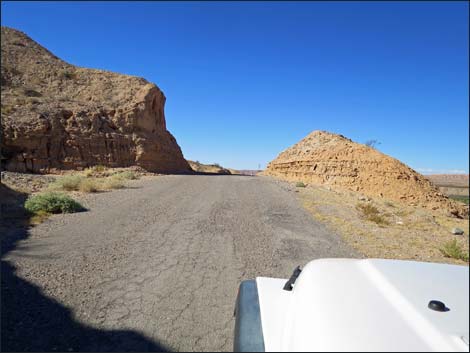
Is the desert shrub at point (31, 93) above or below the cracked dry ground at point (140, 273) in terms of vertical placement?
above

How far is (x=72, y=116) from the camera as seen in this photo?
80.1 feet

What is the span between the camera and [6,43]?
105 ft

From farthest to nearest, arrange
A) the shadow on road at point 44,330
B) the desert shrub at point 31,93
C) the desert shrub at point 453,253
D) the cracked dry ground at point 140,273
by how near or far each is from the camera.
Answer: the desert shrub at point 31,93 < the desert shrub at point 453,253 < the cracked dry ground at point 140,273 < the shadow on road at point 44,330

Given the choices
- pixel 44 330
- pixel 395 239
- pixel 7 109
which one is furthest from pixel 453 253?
pixel 7 109

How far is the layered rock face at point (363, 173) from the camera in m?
21.2

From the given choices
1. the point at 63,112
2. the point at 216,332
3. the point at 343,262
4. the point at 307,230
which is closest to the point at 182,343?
the point at 216,332

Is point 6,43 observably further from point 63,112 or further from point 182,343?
point 182,343

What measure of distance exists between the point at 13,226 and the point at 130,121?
76.1 feet

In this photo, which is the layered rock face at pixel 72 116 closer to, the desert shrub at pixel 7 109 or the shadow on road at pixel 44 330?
the desert shrub at pixel 7 109

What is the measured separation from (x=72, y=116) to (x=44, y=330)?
83.6 feet

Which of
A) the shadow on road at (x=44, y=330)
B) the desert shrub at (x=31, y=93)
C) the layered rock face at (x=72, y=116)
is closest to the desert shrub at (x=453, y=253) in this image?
the shadow on road at (x=44, y=330)

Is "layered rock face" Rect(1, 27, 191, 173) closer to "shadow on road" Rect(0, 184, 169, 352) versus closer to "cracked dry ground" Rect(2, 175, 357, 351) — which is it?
"cracked dry ground" Rect(2, 175, 357, 351)

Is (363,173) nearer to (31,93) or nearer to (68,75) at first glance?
(31,93)

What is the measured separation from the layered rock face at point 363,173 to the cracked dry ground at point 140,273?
57.9ft
